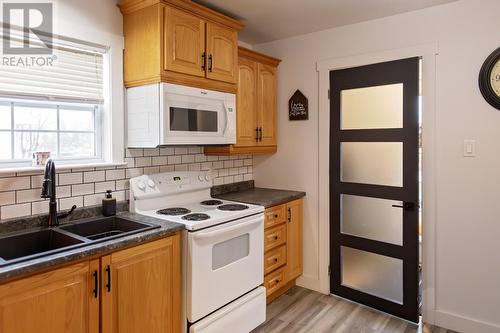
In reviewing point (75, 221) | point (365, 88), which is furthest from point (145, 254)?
point (365, 88)

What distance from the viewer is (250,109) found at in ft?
10.2

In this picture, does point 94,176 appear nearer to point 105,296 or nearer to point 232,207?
point 105,296

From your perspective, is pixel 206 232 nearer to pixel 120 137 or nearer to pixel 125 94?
pixel 120 137

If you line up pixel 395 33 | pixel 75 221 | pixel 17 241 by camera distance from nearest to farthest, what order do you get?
pixel 17 241
pixel 75 221
pixel 395 33

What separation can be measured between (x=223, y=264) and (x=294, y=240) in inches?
43.4

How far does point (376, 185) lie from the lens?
2.87m

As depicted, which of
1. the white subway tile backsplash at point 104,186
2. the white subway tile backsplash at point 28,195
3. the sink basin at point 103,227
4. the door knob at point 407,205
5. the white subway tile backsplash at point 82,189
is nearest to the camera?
the white subway tile backsplash at point 28,195

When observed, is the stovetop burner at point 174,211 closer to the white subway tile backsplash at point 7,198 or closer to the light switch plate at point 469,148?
the white subway tile backsplash at point 7,198

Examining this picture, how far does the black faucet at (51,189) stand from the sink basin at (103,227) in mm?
71

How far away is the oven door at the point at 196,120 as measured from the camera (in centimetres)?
227

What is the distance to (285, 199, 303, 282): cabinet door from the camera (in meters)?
3.15

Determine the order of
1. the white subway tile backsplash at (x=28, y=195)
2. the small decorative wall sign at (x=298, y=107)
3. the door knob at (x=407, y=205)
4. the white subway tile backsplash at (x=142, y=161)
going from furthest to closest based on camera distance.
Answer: the small decorative wall sign at (x=298, y=107) → the door knob at (x=407, y=205) → the white subway tile backsplash at (x=142, y=161) → the white subway tile backsplash at (x=28, y=195)

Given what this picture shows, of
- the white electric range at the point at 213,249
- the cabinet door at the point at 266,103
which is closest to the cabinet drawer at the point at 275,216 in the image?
the white electric range at the point at 213,249

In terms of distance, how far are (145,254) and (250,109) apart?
1682 millimetres
